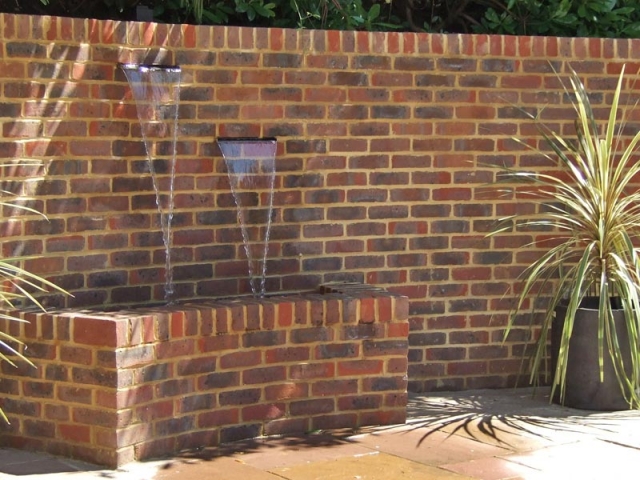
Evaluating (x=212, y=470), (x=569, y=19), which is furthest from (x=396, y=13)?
(x=212, y=470)

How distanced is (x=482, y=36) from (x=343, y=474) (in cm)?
288

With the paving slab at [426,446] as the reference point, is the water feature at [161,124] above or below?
above

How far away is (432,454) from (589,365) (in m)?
1.33

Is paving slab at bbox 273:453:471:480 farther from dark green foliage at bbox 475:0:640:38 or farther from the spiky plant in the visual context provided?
dark green foliage at bbox 475:0:640:38

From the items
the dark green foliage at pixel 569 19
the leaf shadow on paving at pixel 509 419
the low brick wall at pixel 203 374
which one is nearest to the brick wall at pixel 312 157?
the leaf shadow on paving at pixel 509 419

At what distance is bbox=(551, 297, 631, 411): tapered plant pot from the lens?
6.17 metres

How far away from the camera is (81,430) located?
5.08 meters

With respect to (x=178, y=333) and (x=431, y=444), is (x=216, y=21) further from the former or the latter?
(x=431, y=444)

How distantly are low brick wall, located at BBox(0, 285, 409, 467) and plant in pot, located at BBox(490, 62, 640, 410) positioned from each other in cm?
91

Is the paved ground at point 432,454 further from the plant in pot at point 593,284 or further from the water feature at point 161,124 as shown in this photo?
the water feature at point 161,124

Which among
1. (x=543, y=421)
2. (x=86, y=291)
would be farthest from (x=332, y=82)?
(x=543, y=421)

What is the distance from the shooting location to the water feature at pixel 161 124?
19.1ft

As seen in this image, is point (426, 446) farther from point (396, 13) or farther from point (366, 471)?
point (396, 13)

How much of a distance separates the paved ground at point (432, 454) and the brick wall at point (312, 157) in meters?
0.76
